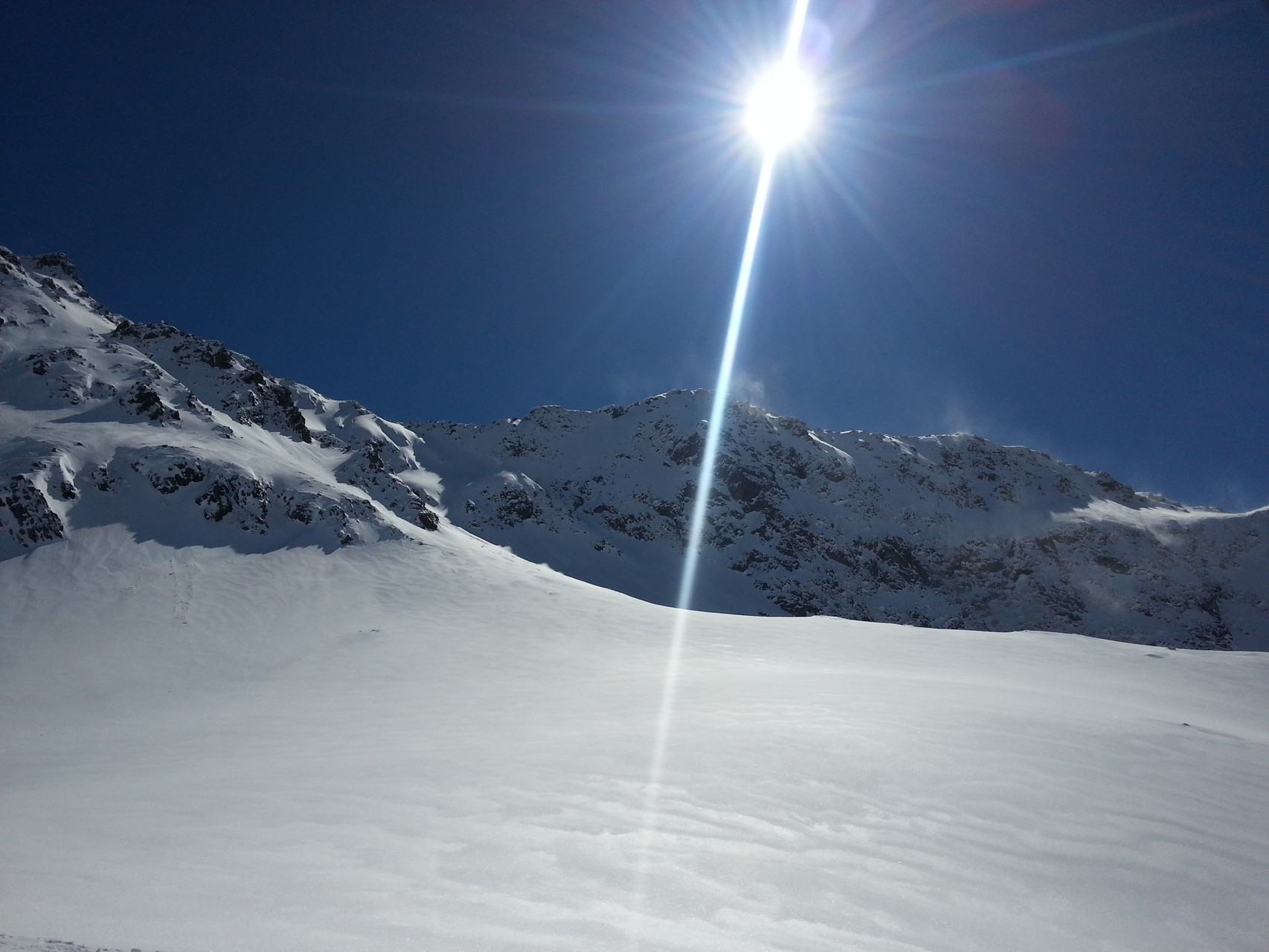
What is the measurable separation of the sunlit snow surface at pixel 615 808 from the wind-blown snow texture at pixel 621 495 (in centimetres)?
1397

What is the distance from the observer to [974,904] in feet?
13.9

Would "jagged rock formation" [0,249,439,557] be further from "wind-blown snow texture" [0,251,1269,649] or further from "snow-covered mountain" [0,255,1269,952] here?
"snow-covered mountain" [0,255,1269,952]

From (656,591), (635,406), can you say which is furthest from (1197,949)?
(635,406)

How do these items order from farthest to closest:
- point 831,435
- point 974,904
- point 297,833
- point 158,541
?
point 831,435 → point 158,541 → point 297,833 → point 974,904

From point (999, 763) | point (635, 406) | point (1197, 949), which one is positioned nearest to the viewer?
point (1197, 949)

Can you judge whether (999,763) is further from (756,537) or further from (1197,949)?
(756,537)

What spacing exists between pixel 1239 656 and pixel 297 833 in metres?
28.3

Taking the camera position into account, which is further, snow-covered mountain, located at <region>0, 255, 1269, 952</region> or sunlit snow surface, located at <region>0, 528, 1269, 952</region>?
snow-covered mountain, located at <region>0, 255, 1269, 952</region>

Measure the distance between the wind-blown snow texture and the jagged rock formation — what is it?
124 mm

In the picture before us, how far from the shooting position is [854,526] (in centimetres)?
12575

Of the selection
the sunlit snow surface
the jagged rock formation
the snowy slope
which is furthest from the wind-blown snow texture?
the sunlit snow surface

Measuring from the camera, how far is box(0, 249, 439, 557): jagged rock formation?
2483cm

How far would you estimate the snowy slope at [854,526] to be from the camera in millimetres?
100812

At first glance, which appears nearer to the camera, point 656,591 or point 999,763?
point 999,763
